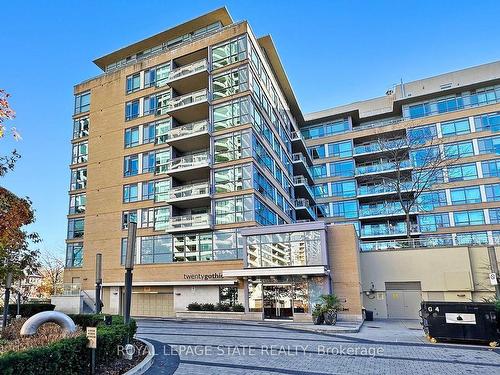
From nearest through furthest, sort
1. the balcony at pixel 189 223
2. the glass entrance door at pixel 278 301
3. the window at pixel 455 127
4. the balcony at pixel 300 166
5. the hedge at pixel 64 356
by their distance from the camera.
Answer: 1. the hedge at pixel 64 356
2. the glass entrance door at pixel 278 301
3. the balcony at pixel 189 223
4. the window at pixel 455 127
5. the balcony at pixel 300 166

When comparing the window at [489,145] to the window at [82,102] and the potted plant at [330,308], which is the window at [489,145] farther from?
the window at [82,102]

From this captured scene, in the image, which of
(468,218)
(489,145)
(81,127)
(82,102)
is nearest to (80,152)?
(81,127)

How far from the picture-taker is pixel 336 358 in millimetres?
11641

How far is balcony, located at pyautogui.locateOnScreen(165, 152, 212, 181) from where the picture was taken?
30.4 meters

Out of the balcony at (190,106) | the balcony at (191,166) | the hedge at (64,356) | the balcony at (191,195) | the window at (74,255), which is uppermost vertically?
the balcony at (190,106)

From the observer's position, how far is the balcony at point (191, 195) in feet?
98.1

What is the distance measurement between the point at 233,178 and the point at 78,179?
57.4 ft

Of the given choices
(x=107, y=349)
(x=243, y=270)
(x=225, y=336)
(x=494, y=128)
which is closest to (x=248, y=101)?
(x=243, y=270)

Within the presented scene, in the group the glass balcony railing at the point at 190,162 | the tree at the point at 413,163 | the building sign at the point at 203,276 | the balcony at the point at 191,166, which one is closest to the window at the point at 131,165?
the balcony at the point at 191,166

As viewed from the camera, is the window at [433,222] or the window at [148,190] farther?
the window at [433,222]

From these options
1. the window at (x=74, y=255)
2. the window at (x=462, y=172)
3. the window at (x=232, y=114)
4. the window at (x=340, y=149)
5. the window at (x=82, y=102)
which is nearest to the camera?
the window at (x=232, y=114)

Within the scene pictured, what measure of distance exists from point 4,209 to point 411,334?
17447 mm

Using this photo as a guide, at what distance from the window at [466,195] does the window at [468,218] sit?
1209 mm

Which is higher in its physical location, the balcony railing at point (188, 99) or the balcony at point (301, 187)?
the balcony railing at point (188, 99)
